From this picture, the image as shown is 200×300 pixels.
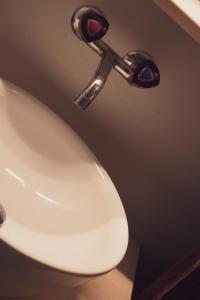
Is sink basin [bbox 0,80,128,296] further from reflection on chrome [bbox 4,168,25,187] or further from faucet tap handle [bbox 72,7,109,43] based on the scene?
faucet tap handle [bbox 72,7,109,43]

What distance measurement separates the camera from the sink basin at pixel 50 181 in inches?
32.0

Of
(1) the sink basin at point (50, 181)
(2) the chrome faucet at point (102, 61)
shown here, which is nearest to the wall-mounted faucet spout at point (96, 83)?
(2) the chrome faucet at point (102, 61)

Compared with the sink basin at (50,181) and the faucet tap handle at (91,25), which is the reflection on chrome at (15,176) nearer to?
the sink basin at (50,181)

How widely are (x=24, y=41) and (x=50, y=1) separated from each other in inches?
4.5

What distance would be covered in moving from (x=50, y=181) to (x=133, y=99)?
0.86 feet

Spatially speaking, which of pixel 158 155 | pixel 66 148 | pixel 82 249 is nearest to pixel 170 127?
pixel 158 155

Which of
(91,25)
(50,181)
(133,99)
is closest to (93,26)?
(91,25)

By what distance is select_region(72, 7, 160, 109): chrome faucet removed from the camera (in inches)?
30.2

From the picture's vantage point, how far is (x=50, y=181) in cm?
92

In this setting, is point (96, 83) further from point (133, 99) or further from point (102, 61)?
point (133, 99)

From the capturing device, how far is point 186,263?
2.91ft

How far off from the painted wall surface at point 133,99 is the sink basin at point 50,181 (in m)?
0.10

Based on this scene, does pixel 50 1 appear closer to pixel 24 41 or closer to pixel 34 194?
pixel 24 41

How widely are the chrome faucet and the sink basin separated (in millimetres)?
153
